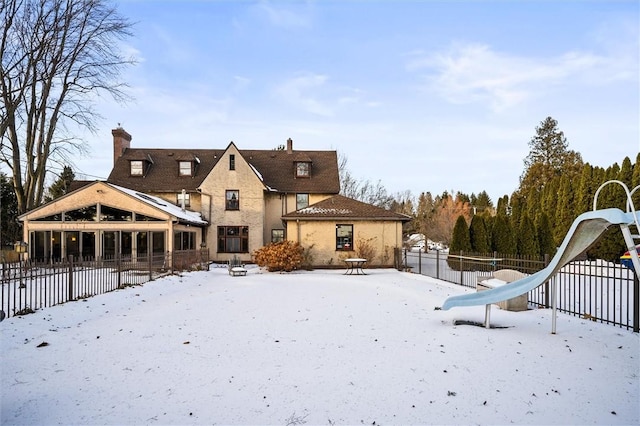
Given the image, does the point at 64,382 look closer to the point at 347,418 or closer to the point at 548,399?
the point at 347,418

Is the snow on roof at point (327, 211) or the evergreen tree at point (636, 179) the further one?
the evergreen tree at point (636, 179)

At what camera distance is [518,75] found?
13242 millimetres

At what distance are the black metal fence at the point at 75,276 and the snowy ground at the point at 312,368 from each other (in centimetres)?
119

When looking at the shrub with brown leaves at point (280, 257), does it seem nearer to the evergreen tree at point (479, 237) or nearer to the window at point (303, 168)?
the evergreen tree at point (479, 237)

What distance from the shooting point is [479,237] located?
2327 centimetres

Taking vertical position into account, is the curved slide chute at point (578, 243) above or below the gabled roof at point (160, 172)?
below

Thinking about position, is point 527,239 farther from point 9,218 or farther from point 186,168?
point 9,218

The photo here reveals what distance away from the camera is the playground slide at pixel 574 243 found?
5934mm

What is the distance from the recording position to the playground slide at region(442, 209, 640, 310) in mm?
5934

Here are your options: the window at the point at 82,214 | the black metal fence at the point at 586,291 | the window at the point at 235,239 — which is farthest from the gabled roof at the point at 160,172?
the black metal fence at the point at 586,291

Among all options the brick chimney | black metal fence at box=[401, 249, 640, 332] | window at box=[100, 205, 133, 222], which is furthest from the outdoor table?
the brick chimney

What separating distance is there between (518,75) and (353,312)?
9.69 metres

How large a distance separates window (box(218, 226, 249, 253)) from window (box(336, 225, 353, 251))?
8195 mm


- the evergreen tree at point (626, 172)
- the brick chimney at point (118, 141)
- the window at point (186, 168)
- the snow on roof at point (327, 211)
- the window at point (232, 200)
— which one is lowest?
the snow on roof at point (327, 211)
